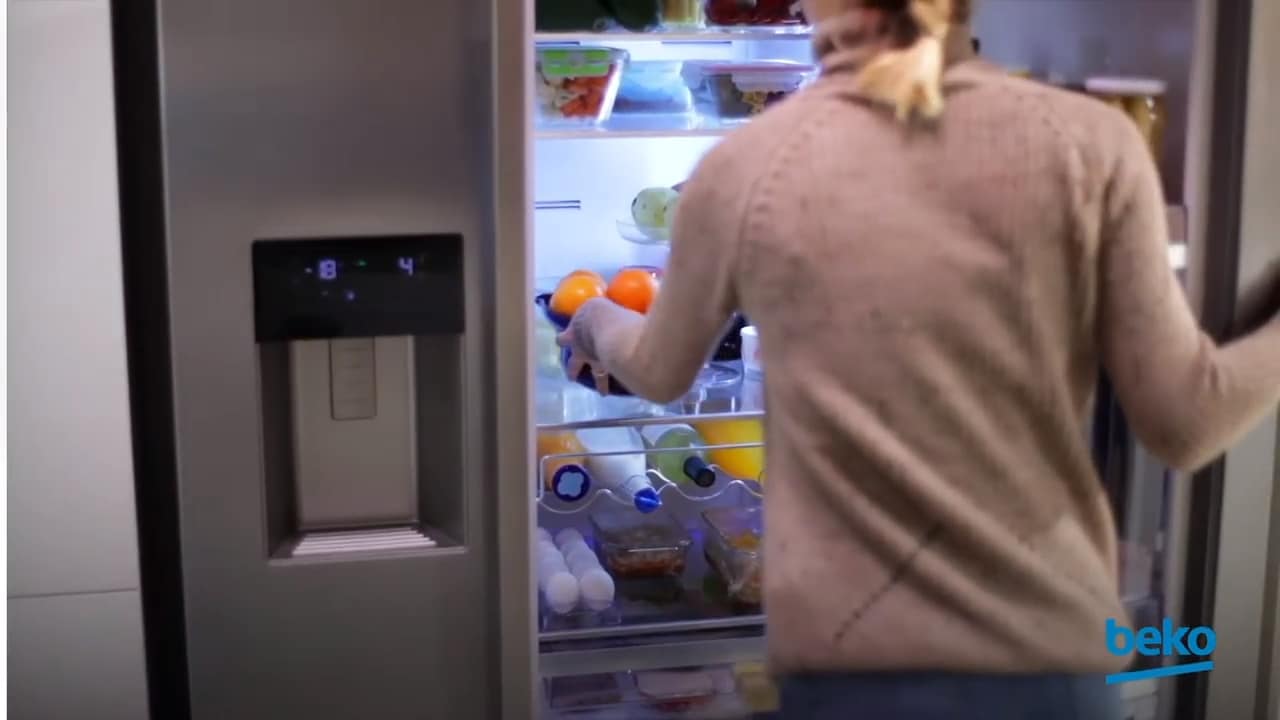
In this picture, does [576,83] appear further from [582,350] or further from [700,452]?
[700,452]

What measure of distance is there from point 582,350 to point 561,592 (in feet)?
1.40

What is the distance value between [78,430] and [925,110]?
997 millimetres

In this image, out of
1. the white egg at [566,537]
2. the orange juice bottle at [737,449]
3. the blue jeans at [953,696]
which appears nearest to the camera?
the blue jeans at [953,696]

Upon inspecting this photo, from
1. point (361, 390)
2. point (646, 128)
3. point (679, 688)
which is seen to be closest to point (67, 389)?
point (361, 390)

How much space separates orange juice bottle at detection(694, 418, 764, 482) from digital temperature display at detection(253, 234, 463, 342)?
68 centimetres

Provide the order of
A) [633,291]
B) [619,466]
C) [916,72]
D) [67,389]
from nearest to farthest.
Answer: [916,72], [67,389], [633,291], [619,466]

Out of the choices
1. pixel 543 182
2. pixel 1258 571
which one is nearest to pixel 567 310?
pixel 543 182

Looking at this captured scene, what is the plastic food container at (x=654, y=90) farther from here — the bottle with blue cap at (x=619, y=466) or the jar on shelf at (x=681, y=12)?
the bottle with blue cap at (x=619, y=466)

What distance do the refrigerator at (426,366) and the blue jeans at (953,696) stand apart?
23 cm

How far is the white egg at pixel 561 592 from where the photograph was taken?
1.75 meters

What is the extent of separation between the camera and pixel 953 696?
3.80 ft

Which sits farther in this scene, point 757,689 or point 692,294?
point 757,689

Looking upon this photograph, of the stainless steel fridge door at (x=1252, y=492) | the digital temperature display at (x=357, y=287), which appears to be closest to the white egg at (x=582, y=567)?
the digital temperature display at (x=357, y=287)

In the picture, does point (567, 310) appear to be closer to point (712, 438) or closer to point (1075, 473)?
point (712, 438)
